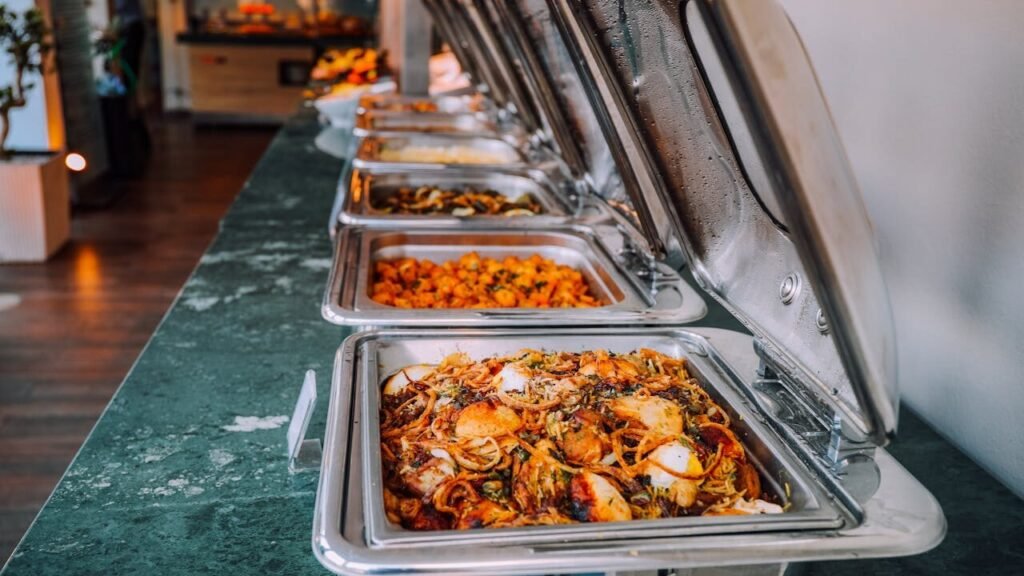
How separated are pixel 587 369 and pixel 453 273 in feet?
2.16

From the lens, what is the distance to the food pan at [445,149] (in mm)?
2869

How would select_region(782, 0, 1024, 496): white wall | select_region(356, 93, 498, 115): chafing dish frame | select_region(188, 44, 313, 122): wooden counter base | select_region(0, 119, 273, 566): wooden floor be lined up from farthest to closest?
select_region(188, 44, 313, 122): wooden counter base < select_region(356, 93, 498, 115): chafing dish frame < select_region(0, 119, 273, 566): wooden floor < select_region(782, 0, 1024, 496): white wall

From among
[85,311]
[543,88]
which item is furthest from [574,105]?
[85,311]

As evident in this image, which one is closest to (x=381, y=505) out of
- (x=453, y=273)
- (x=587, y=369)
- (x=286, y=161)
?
(x=587, y=369)

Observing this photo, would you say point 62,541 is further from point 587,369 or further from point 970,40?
point 970,40

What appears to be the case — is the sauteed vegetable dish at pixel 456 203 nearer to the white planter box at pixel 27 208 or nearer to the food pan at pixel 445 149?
the food pan at pixel 445 149

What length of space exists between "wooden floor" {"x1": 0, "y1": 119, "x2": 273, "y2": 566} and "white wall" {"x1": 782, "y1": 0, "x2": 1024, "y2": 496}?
2.23 meters

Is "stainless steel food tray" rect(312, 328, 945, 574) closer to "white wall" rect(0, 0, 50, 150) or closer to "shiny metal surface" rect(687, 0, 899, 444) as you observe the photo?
"shiny metal surface" rect(687, 0, 899, 444)

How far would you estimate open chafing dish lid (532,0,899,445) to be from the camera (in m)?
0.64

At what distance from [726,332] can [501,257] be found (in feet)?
2.48

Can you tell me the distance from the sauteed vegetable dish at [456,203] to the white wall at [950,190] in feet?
3.02

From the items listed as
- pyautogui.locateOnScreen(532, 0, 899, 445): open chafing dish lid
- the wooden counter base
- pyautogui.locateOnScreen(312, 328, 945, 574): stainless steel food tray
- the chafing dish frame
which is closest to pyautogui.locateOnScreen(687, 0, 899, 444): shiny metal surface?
pyautogui.locateOnScreen(532, 0, 899, 445): open chafing dish lid

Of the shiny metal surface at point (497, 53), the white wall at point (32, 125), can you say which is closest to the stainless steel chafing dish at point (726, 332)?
the shiny metal surface at point (497, 53)

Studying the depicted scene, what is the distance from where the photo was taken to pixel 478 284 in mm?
1710
